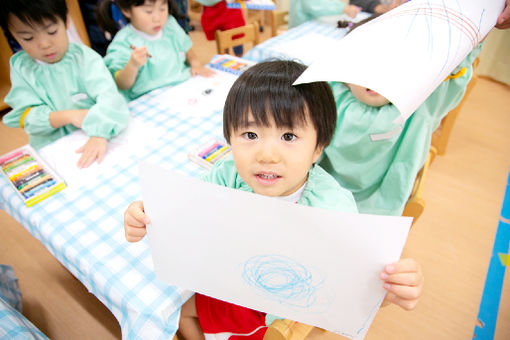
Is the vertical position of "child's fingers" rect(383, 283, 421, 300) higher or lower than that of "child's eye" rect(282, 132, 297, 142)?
lower

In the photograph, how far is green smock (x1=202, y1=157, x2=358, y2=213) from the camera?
2.42 ft

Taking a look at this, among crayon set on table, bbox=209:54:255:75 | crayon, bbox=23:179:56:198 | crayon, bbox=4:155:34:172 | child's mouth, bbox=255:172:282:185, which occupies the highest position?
child's mouth, bbox=255:172:282:185

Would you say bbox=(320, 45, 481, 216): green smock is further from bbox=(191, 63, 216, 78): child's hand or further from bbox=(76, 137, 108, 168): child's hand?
bbox=(76, 137, 108, 168): child's hand

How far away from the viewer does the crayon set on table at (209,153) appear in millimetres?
903

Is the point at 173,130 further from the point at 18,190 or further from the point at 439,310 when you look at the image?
the point at 439,310

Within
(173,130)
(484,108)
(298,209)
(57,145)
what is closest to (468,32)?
(298,209)

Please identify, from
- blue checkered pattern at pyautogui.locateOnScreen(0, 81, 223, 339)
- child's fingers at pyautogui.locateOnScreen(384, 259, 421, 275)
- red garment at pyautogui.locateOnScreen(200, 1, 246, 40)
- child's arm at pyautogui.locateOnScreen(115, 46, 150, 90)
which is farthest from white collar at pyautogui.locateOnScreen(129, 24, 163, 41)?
child's fingers at pyautogui.locateOnScreen(384, 259, 421, 275)

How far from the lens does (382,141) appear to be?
974 millimetres

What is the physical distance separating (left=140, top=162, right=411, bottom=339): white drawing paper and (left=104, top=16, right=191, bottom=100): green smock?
3.46ft

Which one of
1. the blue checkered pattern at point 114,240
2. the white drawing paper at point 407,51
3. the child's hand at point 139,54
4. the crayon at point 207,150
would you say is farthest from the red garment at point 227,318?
the child's hand at point 139,54

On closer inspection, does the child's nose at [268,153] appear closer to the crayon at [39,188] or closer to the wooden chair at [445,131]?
the crayon at [39,188]

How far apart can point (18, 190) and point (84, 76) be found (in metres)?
0.55

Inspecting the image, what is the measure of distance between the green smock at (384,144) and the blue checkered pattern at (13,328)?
37.8 inches

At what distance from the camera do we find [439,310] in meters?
1.27
